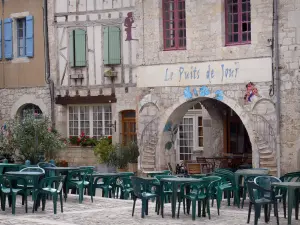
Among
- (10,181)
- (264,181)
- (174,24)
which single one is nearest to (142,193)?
(264,181)

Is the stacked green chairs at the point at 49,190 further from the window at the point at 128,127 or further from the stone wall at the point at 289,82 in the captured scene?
the window at the point at 128,127

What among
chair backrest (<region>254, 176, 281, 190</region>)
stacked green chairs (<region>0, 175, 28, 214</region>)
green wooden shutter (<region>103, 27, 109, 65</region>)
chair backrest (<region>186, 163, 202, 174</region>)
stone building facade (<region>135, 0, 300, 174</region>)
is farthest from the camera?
green wooden shutter (<region>103, 27, 109, 65</region>)

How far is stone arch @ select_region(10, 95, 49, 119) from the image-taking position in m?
26.4

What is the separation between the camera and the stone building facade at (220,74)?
19328mm

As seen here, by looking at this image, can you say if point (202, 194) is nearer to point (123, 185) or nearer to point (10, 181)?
point (123, 185)

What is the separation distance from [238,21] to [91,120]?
7.30m

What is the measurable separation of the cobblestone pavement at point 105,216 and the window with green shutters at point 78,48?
10.3 metres

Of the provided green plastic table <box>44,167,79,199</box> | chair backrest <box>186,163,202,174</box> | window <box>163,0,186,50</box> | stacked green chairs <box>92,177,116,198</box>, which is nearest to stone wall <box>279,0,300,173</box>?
window <box>163,0,186,50</box>

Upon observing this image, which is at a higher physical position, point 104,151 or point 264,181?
point 104,151

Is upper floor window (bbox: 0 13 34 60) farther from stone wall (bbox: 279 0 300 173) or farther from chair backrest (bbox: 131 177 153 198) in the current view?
chair backrest (bbox: 131 177 153 198)

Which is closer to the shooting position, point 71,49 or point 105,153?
point 105,153

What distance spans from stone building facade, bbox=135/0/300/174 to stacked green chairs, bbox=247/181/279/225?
6078 millimetres

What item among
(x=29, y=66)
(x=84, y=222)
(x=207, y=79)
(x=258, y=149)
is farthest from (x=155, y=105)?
(x=84, y=222)

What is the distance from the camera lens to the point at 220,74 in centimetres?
2025
